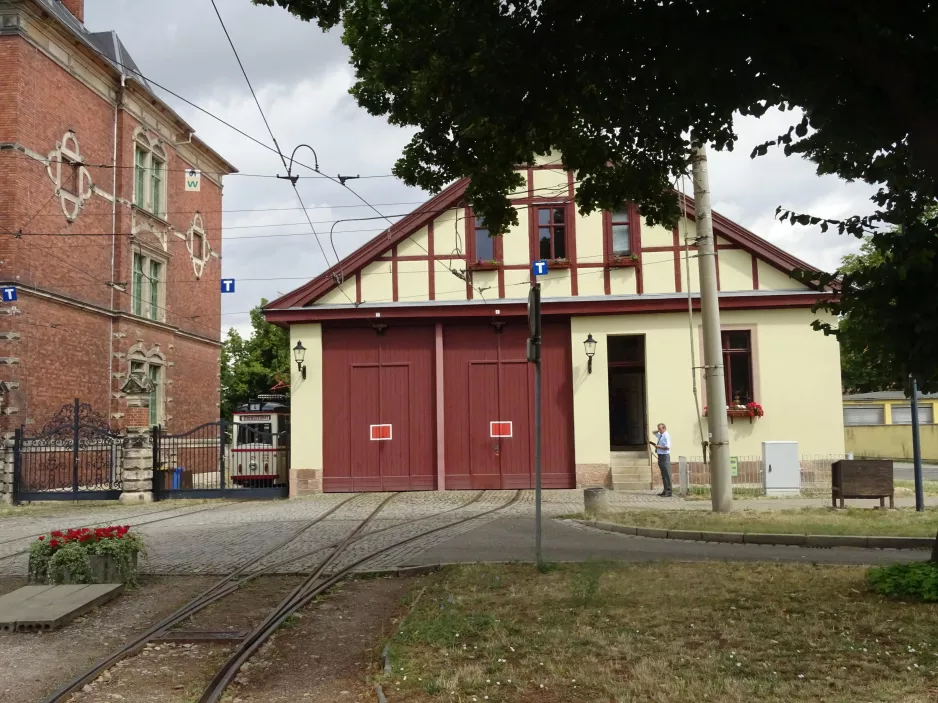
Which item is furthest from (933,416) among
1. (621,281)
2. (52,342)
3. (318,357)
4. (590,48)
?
(590,48)

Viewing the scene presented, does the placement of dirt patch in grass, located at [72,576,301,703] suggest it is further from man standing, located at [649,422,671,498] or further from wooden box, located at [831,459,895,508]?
man standing, located at [649,422,671,498]

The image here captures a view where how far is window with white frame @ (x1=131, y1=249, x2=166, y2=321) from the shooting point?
2806 centimetres

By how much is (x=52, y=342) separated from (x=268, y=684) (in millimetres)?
20971

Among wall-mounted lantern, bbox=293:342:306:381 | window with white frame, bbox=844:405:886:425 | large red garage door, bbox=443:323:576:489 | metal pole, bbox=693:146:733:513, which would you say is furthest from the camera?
window with white frame, bbox=844:405:886:425

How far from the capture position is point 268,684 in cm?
509

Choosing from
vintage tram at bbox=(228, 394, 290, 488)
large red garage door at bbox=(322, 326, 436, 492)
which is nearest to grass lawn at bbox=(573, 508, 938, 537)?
large red garage door at bbox=(322, 326, 436, 492)

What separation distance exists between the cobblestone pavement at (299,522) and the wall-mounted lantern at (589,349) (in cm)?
301

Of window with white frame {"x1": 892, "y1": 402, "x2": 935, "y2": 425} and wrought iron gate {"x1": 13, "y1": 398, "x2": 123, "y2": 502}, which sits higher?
window with white frame {"x1": 892, "y1": 402, "x2": 935, "y2": 425}

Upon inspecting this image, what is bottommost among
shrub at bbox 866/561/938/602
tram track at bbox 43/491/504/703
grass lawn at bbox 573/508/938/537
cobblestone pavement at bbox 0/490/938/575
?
cobblestone pavement at bbox 0/490/938/575

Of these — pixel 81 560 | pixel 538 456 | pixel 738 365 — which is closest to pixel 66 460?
pixel 81 560

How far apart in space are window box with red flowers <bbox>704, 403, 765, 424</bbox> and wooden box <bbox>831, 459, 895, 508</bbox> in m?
5.89

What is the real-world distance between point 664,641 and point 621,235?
16832mm

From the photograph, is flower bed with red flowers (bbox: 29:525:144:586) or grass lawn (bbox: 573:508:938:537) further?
grass lawn (bbox: 573:508:938:537)

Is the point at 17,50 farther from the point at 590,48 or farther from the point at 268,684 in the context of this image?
the point at 268,684
